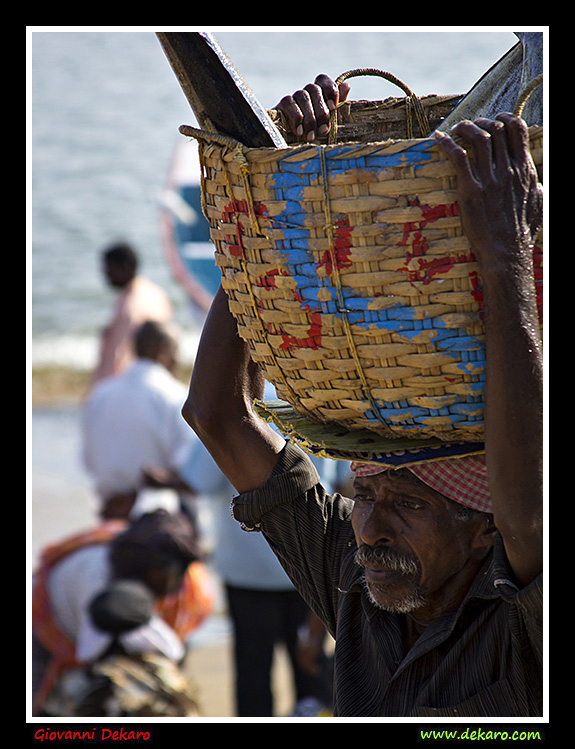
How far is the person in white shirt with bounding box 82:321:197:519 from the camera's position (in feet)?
17.1

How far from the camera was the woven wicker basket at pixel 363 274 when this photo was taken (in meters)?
1.47

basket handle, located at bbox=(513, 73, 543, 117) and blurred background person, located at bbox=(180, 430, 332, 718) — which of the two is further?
blurred background person, located at bbox=(180, 430, 332, 718)

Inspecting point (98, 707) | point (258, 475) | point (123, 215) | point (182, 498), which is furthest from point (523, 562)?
point (123, 215)

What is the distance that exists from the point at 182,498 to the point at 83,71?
1779 centimetres

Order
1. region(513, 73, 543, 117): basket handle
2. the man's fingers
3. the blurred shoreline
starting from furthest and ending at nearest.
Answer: the blurred shoreline < region(513, 73, 543, 117): basket handle < the man's fingers

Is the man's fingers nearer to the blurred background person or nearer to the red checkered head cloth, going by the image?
the red checkered head cloth

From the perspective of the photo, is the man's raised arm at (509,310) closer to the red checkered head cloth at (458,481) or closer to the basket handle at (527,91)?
the basket handle at (527,91)

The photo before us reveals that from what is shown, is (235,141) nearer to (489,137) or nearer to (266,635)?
(489,137)

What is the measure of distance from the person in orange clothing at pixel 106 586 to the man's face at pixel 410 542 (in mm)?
2317

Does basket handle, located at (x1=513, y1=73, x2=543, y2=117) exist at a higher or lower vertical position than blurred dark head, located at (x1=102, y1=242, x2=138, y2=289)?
lower

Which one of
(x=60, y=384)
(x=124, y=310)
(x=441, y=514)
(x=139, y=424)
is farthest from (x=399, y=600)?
(x=60, y=384)

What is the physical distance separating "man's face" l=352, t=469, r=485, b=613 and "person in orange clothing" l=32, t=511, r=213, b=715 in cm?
232

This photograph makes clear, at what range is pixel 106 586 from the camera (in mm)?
4113

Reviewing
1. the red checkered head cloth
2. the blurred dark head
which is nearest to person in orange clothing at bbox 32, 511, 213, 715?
the red checkered head cloth
